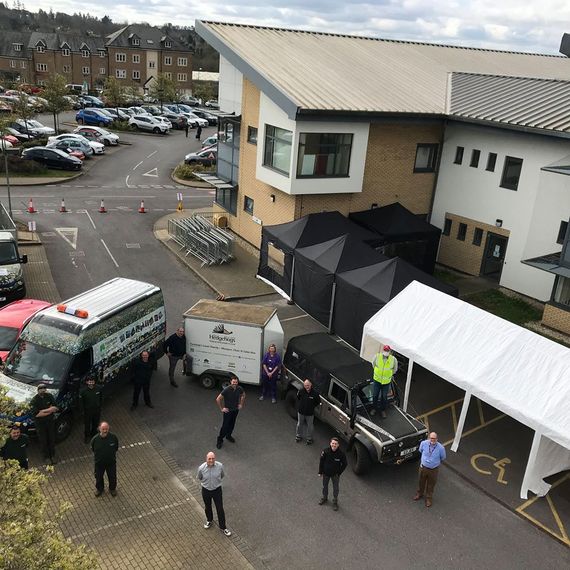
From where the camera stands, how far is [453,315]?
1444cm

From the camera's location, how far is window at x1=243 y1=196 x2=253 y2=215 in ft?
86.4

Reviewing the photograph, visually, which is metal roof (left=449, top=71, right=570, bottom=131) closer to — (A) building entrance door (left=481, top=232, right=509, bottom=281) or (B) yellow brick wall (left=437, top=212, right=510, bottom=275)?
(B) yellow brick wall (left=437, top=212, right=510, bottom=275)

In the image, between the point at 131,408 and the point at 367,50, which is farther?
the point at 367,50

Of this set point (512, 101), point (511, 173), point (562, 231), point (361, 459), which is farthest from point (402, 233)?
point (361, 459)

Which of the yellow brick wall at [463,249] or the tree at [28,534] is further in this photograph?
the yellow brick wall at [463,249]

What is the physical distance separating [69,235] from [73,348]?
15953mm

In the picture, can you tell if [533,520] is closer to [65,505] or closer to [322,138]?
[65,505]

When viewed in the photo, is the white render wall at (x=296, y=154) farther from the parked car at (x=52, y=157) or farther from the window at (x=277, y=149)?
the parked car at (x=52, y=157)

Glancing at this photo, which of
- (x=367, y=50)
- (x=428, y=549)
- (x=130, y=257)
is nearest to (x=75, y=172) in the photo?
(x=130, y=257)

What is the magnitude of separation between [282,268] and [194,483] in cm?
1208

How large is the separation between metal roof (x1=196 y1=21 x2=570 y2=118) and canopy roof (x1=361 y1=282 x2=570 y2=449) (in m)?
9.29

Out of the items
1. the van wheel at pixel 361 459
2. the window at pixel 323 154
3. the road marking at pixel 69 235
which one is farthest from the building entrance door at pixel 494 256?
the road marking at pixel 69 235

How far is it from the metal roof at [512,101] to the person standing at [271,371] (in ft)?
45.4

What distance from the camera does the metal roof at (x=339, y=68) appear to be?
21969mm
